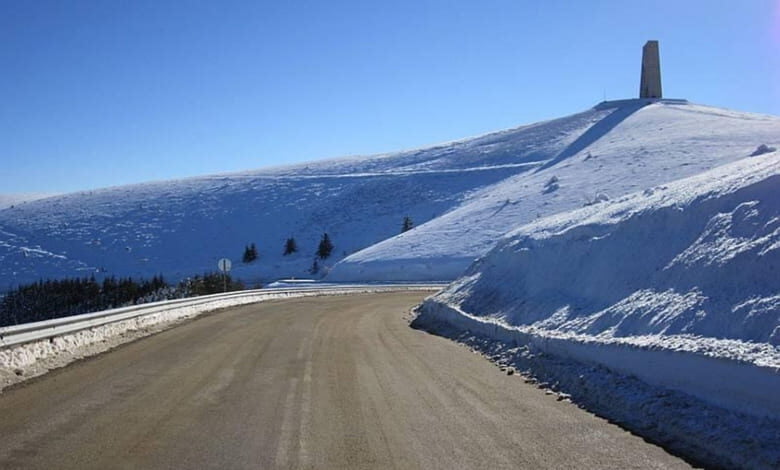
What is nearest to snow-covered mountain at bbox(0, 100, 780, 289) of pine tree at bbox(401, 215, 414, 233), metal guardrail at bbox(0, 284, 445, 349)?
pine tree at bbox(401, 215, 414, 233)

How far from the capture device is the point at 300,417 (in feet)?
25.9

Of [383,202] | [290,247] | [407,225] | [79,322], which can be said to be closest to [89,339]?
[79,322]

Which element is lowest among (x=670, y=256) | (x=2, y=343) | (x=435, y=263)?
(x=435, y=263)

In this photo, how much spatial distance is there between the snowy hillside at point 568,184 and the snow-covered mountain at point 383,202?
19 cm

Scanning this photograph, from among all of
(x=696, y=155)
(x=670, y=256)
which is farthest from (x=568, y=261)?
(x=696, y=155)

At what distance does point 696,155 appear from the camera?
2566 inches

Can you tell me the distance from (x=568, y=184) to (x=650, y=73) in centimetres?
3708

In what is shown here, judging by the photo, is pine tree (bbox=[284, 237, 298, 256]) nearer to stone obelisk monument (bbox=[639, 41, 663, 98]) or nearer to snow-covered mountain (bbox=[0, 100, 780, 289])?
snow-covered mountain (bbox=[0, 100, 780, 289])

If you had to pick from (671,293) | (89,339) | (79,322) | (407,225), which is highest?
(671,293)

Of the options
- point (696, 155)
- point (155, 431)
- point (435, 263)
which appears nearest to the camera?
point (155, 431)

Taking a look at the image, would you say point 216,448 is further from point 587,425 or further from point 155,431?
point 587,425

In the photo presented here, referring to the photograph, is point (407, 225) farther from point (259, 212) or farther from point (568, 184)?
point (259, 212)

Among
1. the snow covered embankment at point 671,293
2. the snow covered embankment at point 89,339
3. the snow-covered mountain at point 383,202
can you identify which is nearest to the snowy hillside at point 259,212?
the snow-covered mountain at point 383,202

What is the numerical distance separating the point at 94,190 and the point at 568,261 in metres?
132
